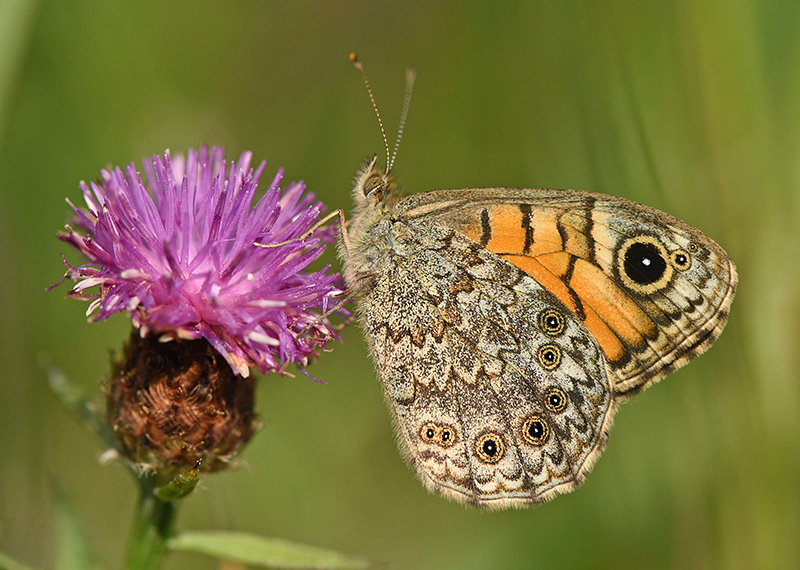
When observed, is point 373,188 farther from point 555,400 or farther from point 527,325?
point 555,400

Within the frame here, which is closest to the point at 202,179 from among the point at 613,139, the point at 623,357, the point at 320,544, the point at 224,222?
the point at 224,222

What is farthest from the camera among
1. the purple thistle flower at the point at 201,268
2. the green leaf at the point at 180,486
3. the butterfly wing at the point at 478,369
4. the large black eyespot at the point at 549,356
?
the large black eyespot at the point at 549,356

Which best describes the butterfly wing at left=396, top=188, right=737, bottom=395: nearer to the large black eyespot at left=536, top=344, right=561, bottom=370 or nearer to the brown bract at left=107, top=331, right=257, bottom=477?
the large black eyespot at left=536, top=344, right=561, bottom=370

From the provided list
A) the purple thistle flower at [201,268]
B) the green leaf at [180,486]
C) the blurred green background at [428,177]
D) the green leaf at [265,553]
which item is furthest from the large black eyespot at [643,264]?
the green leaf at [180,486]

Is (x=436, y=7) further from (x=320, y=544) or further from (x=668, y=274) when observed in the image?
(x=320, y=544)

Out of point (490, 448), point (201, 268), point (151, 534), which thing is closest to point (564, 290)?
point (490, 448)

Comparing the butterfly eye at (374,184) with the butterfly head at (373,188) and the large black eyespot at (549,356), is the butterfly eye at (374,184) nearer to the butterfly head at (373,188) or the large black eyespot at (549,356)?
the butterfly head at (373,188)

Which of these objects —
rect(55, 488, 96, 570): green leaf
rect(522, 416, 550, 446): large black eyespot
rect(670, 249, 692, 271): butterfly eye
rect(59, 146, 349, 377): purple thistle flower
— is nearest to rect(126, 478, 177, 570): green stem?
rect(55, 488, 96, 570): green leaf
